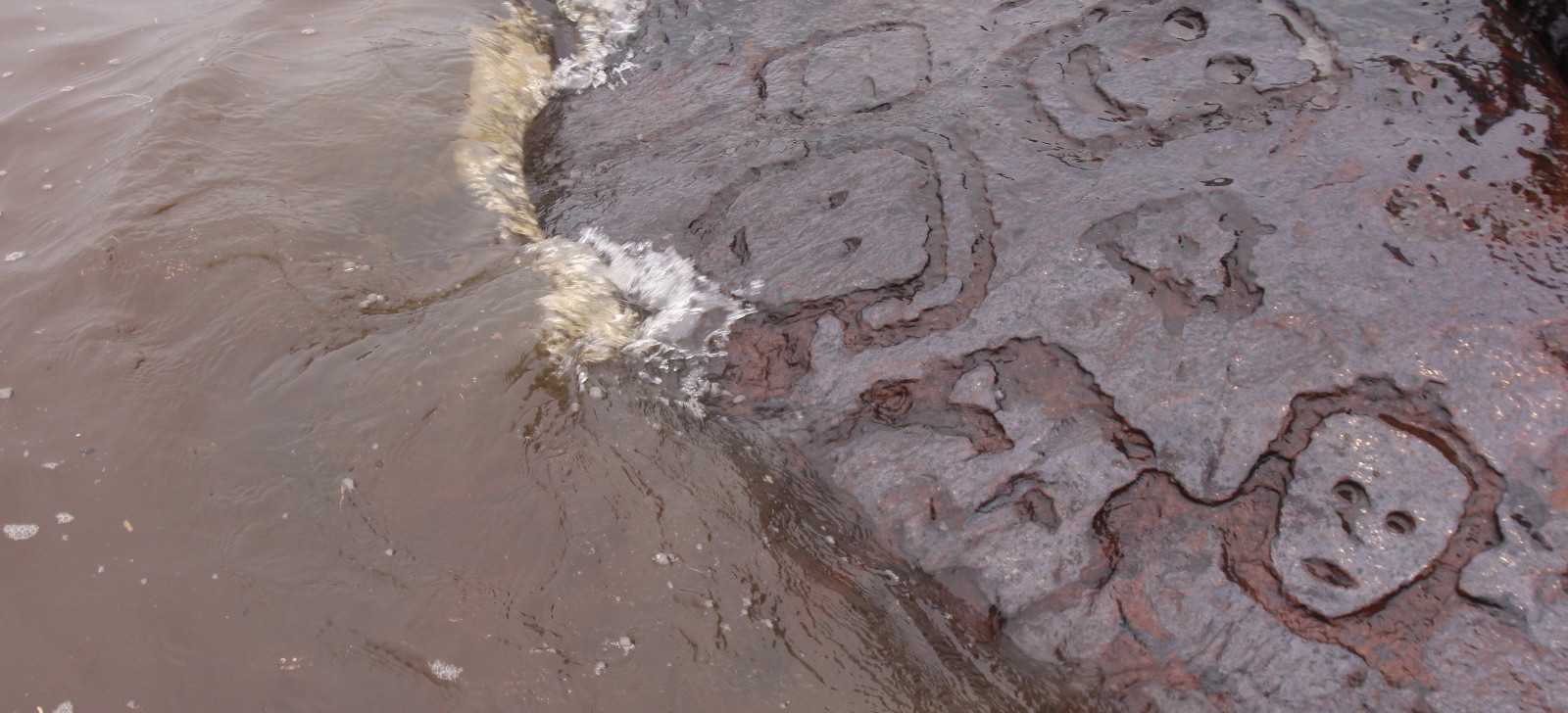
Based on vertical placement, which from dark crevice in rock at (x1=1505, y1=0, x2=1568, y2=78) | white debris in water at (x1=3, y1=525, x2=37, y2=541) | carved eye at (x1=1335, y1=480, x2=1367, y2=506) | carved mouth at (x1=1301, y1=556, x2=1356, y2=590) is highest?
dark crevice in rock at (x1=1505, y1=0, x2=1568, y2=78)

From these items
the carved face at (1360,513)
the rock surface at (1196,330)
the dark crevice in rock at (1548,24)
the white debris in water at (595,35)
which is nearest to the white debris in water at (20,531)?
the rock surface at (1196,330)

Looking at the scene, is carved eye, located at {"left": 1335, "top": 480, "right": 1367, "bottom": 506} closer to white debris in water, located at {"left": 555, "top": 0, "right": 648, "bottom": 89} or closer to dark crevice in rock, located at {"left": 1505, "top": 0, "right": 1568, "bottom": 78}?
dark crevice in rock, located at {"left": 1505, "top": 0, "right": 1568, "bottom": 78}

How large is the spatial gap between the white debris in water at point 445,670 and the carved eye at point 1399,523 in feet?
6.38

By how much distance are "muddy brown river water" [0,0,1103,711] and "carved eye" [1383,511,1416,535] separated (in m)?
0.72

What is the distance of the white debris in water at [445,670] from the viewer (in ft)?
6.12

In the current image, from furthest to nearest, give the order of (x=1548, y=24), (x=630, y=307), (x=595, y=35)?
1. (x=595, y=35)
2. (x=630, y=307)
3. (x=1548, y=24)

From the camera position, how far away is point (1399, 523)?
1701mm

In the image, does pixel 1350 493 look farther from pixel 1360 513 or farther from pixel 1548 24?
pixel 1548 24

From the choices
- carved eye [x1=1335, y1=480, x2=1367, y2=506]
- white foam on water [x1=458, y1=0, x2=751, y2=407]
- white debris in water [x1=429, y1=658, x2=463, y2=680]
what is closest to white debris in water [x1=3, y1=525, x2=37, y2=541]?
white debris in water [x1=429, y1=658, x2=463, y2=680]

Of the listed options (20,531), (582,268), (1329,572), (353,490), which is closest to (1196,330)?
(1329,572)

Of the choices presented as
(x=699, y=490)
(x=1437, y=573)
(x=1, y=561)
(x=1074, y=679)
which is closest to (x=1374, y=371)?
(x=1437, y=573)

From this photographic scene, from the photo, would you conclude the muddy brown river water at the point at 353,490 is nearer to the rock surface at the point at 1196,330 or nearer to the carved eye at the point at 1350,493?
the rock surface at the point at 1196,330

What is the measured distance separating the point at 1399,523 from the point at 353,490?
2.33m

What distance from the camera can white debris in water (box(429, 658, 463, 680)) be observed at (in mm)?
1864
